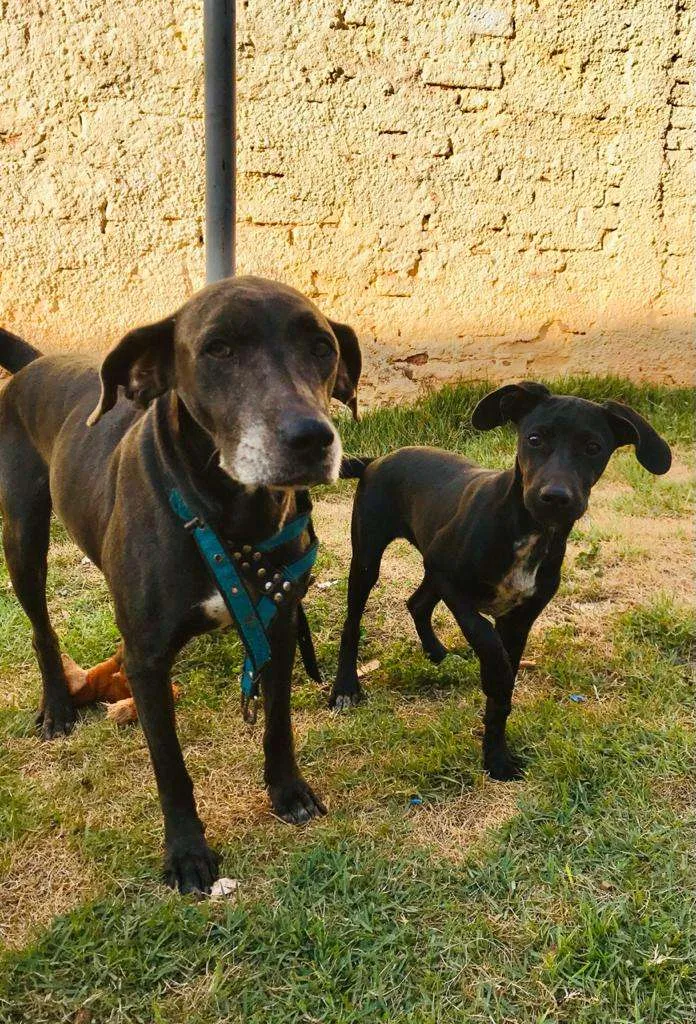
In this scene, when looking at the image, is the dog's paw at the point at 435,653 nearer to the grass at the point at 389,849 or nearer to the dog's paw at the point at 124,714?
the grass at the point at 389,849

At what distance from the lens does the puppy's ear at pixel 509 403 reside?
10.3 feet

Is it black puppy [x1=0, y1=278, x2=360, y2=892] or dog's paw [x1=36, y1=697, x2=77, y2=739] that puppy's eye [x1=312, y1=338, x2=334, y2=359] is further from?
dog's paw [x1=36, y1=697, x2=77, y2=739]

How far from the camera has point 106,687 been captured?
3645 millimetres

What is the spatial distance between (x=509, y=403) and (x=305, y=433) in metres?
1.35

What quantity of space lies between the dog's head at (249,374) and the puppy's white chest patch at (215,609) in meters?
0.43

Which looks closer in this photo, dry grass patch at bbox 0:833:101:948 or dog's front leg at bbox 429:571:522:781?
dry grass patch at bbox 0:833:101:948

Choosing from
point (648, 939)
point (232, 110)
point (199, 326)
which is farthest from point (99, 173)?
point (648, 939)

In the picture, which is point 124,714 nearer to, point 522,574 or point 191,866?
point 191,866

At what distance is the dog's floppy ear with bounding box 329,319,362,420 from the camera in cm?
275

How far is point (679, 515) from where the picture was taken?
5.52 metres

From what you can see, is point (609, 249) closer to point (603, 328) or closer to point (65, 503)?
point (603, 328)

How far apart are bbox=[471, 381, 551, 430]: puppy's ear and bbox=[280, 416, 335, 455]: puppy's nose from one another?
1.19 meters

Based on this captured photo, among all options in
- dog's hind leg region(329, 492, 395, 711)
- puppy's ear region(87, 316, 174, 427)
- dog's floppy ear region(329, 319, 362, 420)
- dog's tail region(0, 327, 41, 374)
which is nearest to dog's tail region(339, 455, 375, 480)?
dog's hind leg region(329, 492, 395, 711)

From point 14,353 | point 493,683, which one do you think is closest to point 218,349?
point 493,683
